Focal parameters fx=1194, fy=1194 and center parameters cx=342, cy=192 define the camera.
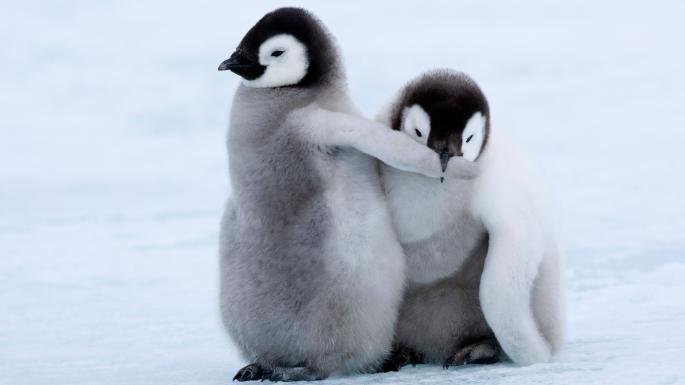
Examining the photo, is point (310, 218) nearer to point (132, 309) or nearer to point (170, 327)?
point (170, 327)

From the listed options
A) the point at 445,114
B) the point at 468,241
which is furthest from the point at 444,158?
the point at 468,241

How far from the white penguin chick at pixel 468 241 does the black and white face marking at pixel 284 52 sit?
9.7 inches

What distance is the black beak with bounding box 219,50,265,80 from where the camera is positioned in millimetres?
3118

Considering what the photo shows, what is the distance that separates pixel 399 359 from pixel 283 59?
2.85 ft

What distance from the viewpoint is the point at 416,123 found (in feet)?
9.96

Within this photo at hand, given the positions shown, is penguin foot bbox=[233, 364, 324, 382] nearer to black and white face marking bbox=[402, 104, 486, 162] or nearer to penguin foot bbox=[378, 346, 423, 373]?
penguin foot bbox=[378, 346, 423, 373]

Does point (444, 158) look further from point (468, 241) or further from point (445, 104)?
Answer: point (468, 241)

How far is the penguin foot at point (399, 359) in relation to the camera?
10.4 ft

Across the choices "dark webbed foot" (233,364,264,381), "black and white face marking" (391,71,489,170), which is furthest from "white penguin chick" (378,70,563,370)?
"dark webbed foot" (233,364,264,381)

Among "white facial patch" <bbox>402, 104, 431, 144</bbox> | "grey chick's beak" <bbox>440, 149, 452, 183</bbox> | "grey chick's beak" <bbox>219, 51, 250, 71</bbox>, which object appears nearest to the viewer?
"grey chick's beak" <bbox>440, 149, 452, 183</bbox>

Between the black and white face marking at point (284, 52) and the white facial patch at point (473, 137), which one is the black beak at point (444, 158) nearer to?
the white facial patch at point (473, 137)

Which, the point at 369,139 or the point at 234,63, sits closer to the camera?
the point at 369,139

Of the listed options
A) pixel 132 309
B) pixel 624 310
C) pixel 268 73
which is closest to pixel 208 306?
pixel 132 309

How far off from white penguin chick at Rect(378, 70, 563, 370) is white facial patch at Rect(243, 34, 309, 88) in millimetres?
278
